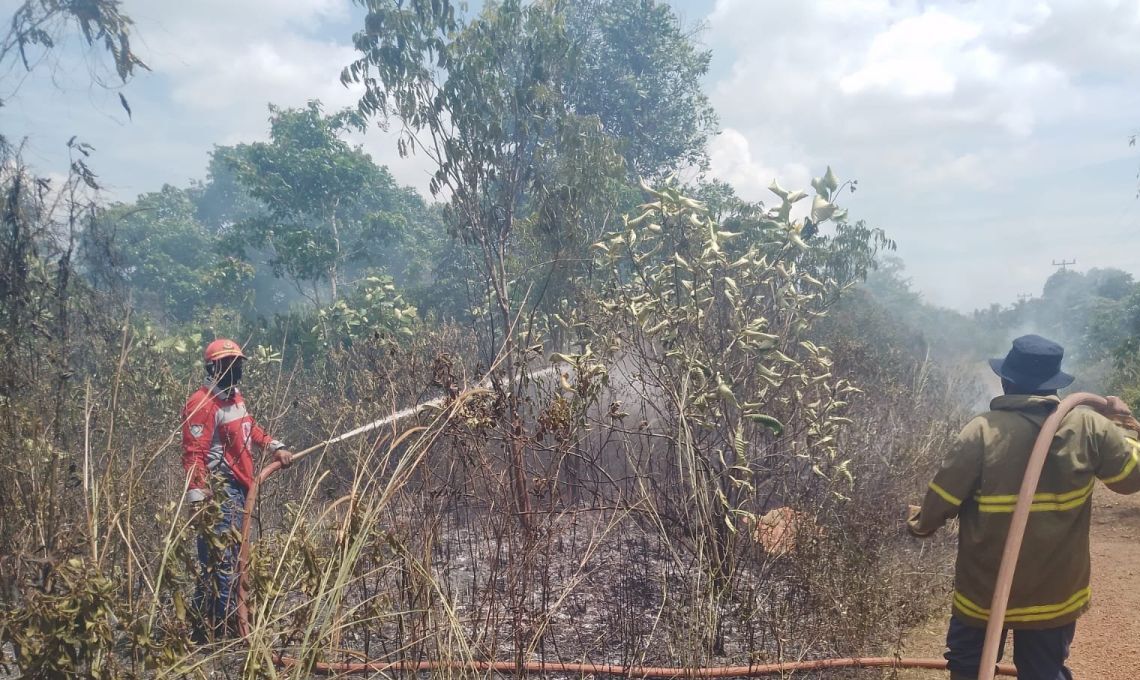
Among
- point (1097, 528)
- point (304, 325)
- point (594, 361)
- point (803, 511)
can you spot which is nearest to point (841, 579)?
point (803, 511)

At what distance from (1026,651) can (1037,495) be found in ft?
1.86

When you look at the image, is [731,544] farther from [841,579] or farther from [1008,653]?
[1008,653]

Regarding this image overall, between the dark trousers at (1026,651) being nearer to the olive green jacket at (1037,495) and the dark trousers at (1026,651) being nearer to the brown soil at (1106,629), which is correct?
the olive green jacket at (1037,495)

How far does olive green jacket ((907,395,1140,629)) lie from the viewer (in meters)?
2.38

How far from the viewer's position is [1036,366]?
8.20ft

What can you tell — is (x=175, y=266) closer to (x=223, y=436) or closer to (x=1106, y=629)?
(x=223, y=436)

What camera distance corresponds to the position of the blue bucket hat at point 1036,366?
2.49 metres

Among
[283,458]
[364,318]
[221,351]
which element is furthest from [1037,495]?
[364,318]

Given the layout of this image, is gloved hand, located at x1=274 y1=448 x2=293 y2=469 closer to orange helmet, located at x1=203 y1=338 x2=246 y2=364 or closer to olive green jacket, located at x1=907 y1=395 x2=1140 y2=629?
Result: orange helmet, located at x1=203 y1=338 x2=246 y2=364

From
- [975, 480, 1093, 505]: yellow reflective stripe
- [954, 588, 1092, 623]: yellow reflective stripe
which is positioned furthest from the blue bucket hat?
[954, 588, 1092, 623]: yellow reflective stripe

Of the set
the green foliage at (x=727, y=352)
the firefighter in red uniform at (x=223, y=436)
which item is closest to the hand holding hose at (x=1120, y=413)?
the green foliage at (x=727, y=352)

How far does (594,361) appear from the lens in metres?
3.93

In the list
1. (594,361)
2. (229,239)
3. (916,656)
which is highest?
(229,239)

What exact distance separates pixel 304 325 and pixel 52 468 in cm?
Answer: 865
